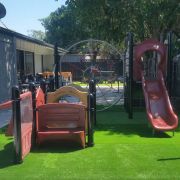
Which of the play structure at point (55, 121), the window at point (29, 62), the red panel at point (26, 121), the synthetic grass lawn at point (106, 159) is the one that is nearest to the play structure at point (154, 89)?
the synthetic grass lawn at point (106, 159)

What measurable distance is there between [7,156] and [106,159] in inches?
70.4

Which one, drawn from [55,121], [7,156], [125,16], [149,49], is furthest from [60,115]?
[125,16]

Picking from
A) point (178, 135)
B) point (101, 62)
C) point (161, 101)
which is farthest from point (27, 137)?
point (101, 62)

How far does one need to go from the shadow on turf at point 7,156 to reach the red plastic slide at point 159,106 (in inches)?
132

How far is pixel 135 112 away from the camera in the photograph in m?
14.3

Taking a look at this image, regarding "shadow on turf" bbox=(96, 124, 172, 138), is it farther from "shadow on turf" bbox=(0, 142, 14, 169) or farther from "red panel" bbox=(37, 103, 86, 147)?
"shadow on turf" bbox=(0, 142, 14, 169)

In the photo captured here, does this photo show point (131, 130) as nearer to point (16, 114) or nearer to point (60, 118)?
point (60, 118)

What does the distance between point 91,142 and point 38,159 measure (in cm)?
137

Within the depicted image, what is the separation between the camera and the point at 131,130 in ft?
34.5

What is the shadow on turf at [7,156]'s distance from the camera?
7.03m

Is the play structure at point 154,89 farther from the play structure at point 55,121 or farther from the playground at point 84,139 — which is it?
the play structure at point 55,121

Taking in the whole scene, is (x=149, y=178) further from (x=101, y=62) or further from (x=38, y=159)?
(x=101, y=62)

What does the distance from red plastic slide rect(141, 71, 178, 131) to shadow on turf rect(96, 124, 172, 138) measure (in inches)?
7.4

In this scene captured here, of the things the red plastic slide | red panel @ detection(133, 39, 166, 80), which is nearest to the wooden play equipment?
the red plastic slide
